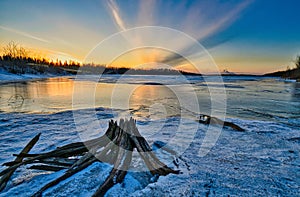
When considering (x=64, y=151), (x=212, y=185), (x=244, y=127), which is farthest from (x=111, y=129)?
(x=244, y=127)

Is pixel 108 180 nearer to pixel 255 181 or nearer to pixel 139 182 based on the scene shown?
pixel 139 182

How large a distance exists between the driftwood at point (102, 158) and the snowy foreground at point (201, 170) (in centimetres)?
9

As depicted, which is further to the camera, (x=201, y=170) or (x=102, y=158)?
(x=102, y=158)

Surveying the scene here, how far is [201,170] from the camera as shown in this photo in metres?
2.71

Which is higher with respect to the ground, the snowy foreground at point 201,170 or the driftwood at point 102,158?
the driftwood at point 102,158

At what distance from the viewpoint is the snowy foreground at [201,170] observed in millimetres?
2215

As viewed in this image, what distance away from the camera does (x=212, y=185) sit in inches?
91.7

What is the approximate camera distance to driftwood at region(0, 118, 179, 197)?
241 cm

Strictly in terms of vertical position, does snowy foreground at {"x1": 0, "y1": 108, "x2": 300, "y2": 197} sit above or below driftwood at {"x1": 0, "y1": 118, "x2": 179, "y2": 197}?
below

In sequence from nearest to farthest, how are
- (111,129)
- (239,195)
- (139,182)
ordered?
(239,195)
(139,182)
(111,129)

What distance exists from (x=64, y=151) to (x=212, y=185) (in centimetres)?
246

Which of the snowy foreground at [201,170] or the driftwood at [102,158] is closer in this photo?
the snowy foreground at [201,170]

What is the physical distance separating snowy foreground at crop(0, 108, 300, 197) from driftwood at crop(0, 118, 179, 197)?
0.09m

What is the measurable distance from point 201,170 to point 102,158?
65.7 inches
